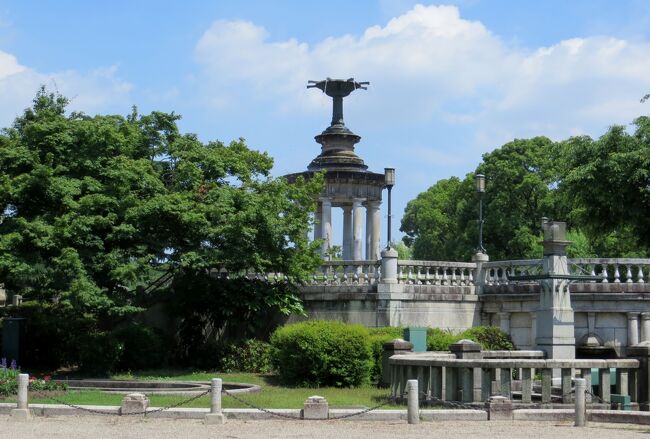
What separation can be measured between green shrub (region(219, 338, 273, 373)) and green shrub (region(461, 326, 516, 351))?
5927mm

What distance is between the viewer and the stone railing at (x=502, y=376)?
19.5m

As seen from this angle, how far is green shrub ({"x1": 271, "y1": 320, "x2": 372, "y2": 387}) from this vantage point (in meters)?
25.4

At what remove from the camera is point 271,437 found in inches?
627

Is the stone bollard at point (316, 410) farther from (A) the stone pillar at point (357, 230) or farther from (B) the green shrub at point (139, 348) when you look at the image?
(A) the stone pillar at point (357, 230)

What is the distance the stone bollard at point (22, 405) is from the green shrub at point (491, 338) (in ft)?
44.0

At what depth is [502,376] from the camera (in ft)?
64.2

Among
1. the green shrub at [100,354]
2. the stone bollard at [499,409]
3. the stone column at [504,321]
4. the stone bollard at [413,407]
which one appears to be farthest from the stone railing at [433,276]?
the stone bollard at [413,407]

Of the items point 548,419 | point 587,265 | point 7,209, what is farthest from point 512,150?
point 548,419

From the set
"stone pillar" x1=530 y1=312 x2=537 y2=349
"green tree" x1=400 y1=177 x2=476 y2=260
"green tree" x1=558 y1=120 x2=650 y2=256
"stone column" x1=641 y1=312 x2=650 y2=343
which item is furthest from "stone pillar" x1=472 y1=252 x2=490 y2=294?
"green tree" x1=400 y1=177 x2=476 y2=260

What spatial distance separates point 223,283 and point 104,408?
1231 cm

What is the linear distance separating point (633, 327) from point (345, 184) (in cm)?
1751

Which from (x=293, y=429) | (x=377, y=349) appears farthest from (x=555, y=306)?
(x=293, y=429)

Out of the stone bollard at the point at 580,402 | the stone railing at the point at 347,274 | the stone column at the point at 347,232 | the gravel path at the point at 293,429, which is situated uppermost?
the stone column at the point at 347,232

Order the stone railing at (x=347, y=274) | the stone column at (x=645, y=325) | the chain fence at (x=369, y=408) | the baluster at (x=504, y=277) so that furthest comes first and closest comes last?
the baluster at (x=504, y=277)
the stone railing at (x=347, y=274)
the stone column at (x=645, y=325)
the chain fence at (x=369, y=408)
